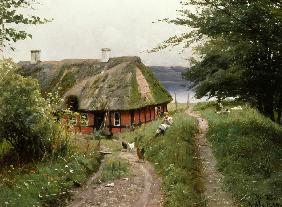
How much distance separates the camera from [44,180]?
13.1 metres

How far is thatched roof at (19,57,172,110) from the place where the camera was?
121 ft

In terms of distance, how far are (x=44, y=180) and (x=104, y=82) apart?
87.4 feet

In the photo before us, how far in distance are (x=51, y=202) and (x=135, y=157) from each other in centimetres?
794

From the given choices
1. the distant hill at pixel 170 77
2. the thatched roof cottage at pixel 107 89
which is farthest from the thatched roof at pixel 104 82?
the distant hill at pixel 170 77

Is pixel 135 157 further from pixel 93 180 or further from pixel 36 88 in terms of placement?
pixel 36 88

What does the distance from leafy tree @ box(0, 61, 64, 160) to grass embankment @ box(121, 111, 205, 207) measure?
4371 millimetres

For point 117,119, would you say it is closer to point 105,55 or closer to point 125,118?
point 125,118

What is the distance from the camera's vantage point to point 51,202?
40.6 feet

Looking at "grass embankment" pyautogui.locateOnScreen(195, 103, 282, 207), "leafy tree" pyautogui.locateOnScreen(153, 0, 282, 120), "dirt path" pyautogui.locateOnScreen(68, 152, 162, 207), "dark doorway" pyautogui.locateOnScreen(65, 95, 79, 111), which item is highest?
"leafy tree" pyautogui.locateOnScreen(153, 0, 282, 120)

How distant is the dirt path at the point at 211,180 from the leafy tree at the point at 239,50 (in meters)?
3.38

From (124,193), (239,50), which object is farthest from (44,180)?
(239,50)

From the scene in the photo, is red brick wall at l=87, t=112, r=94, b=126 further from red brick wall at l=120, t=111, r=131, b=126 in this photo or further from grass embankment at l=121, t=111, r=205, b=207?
grass embankment at l=121, t=111, r=205, b=207

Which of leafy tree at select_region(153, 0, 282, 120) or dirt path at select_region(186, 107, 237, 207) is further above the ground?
leafy tree at select_region(153, 0, 282, 120)

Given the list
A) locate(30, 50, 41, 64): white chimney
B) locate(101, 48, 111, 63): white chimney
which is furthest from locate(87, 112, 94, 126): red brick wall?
locate(30, 50, 41, 64): white chimney
